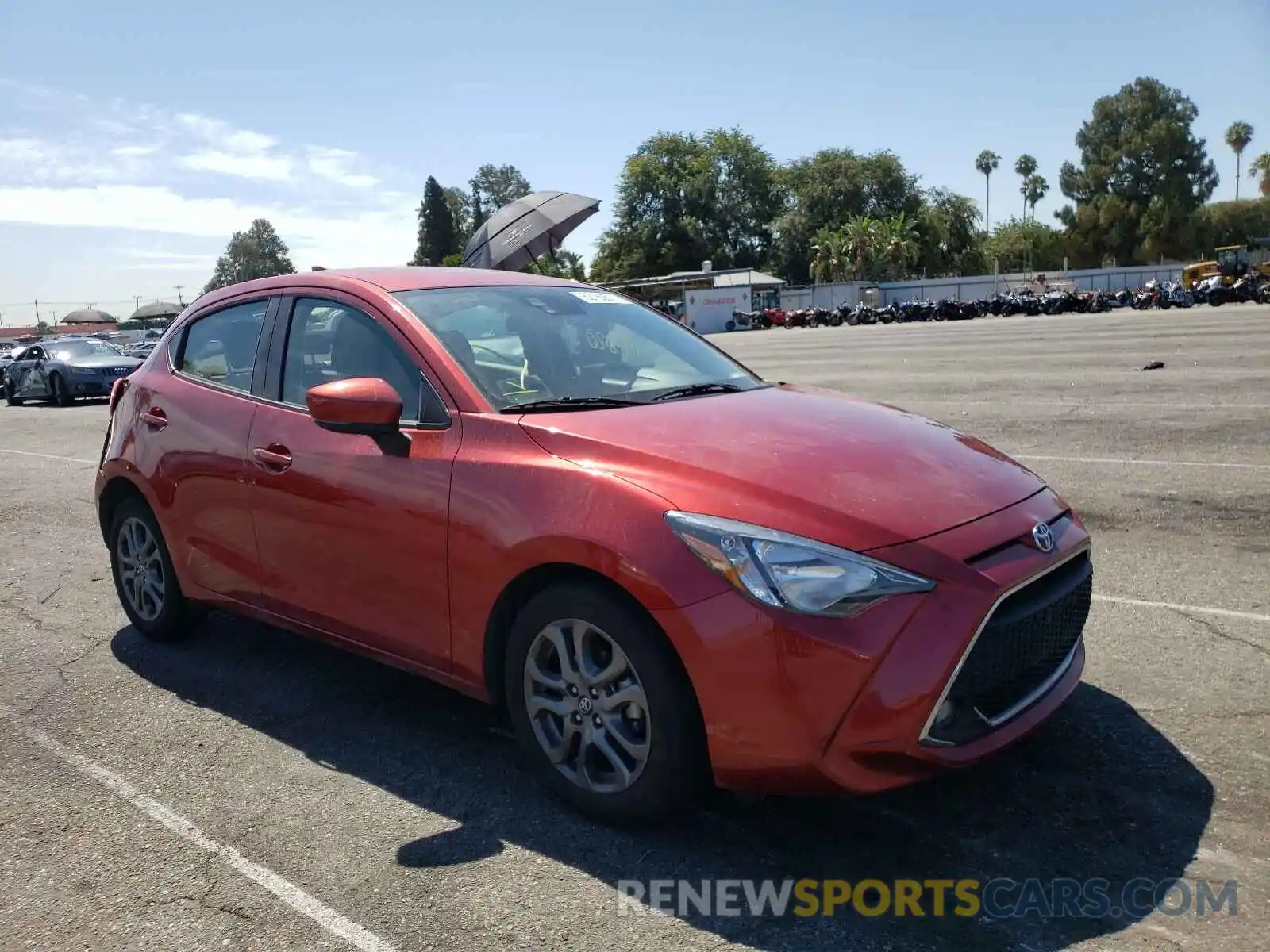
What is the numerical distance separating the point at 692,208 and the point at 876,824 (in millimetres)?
89224

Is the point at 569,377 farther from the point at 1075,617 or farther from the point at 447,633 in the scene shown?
the point at 1075,617

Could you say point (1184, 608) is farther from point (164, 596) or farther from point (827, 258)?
point (827, 258)

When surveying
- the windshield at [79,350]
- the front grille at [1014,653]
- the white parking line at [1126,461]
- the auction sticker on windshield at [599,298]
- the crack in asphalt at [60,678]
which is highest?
the windshield at [79,350]

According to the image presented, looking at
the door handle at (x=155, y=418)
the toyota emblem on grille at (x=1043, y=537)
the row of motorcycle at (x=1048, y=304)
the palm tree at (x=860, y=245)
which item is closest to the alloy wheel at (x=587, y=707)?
the toyota emblem on grille at (x=1043, y=537)

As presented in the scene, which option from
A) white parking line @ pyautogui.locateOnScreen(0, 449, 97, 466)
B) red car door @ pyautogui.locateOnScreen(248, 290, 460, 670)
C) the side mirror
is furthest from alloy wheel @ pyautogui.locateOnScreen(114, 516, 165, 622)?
white parking line @ pyautogui.locateOnScreen(0, 449, 97, 466)

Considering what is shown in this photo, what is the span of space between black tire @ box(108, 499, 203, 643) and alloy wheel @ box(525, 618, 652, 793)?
7.81 feet

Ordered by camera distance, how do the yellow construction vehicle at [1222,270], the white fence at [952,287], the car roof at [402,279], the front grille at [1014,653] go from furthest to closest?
the white fence at [952,287]
the yellow construction vehicle at [1222,270]
the car roof at [402,279]
the front grille at [1014,653]

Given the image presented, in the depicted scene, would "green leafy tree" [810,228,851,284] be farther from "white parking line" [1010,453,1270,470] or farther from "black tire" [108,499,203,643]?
"black tire" [108,499,203,643]

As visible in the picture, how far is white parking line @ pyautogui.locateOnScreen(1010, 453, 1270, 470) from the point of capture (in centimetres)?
791

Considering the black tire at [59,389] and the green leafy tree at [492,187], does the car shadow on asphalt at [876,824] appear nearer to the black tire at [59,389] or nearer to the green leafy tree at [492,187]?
the black tire at [59,389]

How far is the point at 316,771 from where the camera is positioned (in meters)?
3.73

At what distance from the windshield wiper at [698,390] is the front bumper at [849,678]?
1.20m

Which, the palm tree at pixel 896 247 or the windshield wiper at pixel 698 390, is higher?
the palm tree at pixel 896 247

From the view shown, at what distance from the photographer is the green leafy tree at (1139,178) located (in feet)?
280
